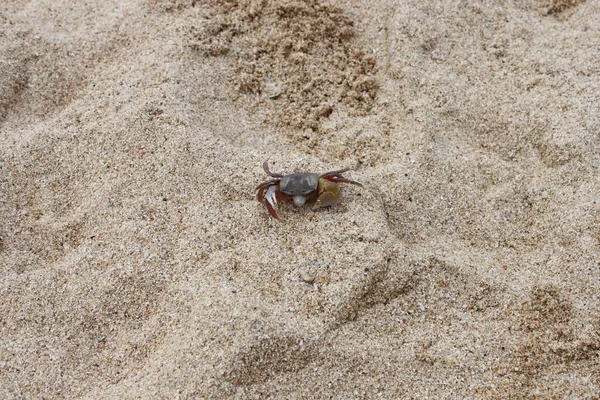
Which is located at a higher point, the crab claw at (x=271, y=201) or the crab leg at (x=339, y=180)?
the crab leg at (x=339, y=180)

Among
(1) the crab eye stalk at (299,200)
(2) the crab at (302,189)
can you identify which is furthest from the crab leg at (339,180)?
(1) the crab eye stalk at (299,200)

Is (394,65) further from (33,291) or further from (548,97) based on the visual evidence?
(33,291)

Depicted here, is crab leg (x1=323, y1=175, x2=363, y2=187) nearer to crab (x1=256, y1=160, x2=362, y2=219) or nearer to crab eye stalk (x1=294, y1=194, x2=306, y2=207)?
crab (x1=256, y1=160, x2=362, y2=219)

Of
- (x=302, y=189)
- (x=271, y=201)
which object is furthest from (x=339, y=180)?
(x=271, y=201)


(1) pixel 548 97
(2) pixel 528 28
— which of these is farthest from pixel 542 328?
(2) pixel 528 28

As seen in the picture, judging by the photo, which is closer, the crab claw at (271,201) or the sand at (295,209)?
the sand at (295,209)

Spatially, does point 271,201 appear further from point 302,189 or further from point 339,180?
point 339,180

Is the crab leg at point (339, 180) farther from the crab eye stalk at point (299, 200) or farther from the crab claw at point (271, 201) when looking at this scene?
the crab claw at point (271, 201)

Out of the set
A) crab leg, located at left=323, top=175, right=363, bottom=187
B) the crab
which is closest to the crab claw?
the crab
